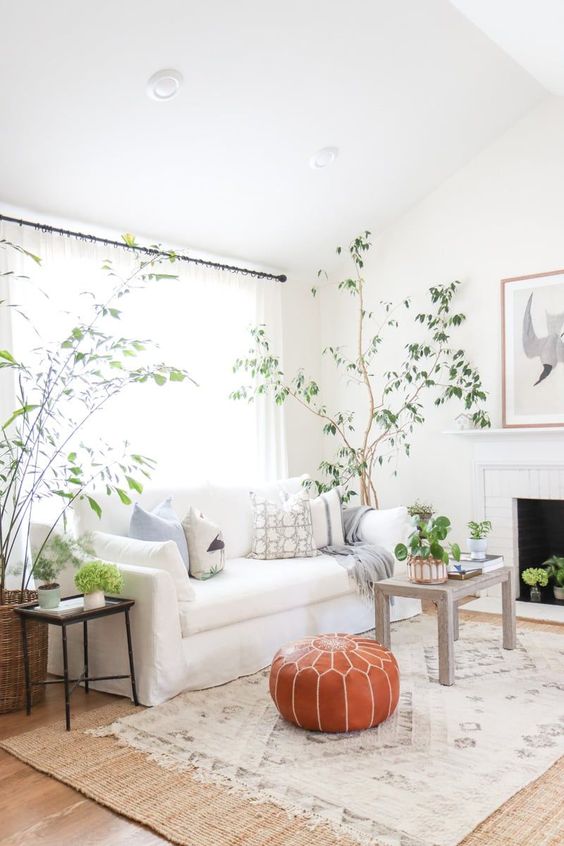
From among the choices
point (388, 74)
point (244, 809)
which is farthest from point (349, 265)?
point (244, 809)

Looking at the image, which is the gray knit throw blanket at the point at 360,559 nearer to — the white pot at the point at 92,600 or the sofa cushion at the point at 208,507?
the sofa cushion at the point at 208,507

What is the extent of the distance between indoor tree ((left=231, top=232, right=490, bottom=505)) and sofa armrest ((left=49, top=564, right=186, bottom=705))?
2039mm

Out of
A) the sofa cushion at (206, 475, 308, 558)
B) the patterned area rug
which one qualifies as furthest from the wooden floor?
the sofa cushion at (206, 475, 308, 558)

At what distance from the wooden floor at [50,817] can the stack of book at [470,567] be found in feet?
6.24

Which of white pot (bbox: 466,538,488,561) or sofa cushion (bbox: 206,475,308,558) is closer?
white pot (bbox: 466,538,488,561)

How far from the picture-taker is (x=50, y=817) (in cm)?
236

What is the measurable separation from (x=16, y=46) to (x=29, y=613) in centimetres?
240

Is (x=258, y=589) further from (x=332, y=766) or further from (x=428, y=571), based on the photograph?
(x=332, y=766)

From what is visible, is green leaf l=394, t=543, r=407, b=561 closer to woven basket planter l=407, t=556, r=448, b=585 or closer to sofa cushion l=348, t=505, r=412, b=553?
woven basket planter l=407, t=556, r=448, b=585

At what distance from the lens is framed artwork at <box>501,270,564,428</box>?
203 inches

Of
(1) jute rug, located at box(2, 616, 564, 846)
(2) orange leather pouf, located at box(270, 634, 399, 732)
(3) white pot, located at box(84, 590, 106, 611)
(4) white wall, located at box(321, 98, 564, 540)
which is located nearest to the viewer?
(1) jute rug, located at box(2, 616, 564, 846)

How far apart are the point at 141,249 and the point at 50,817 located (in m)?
3.38

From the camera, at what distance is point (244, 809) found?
2340 millimetres

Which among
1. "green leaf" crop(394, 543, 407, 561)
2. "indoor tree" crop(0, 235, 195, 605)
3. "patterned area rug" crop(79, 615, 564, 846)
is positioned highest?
"indoor tree" crop(0, 235, 195, 605)
